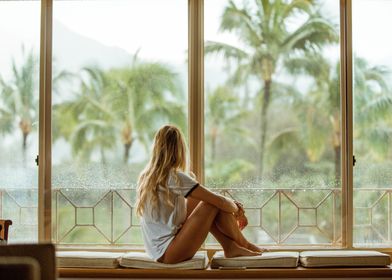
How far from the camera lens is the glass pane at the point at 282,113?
626cm

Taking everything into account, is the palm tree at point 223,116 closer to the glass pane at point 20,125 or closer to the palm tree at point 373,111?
the palm tree at point 373,111

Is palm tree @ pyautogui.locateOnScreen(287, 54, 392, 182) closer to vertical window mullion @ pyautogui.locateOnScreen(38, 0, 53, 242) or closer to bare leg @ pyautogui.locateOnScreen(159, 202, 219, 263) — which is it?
bare leg @ pyautogui.locateOnScreen(159, 202, 219, 263)

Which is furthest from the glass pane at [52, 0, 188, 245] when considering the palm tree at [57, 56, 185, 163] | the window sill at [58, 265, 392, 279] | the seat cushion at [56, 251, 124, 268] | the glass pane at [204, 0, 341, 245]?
the window sill at [58, 265, 392, 279]

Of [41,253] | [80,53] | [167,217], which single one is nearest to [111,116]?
[80,53]

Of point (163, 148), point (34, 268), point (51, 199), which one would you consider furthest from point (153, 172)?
point (34, 268)

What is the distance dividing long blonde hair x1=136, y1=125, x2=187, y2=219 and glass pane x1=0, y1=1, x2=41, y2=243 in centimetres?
109

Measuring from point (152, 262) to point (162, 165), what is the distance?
2.13 feet

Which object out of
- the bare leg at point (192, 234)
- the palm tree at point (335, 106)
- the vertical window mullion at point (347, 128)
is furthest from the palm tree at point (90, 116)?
the vertical window mullion at point (347, 128)

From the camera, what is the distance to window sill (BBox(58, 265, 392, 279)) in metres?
5.55

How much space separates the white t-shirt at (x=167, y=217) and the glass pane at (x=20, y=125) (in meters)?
1.14

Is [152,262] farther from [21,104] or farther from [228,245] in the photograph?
[21,104]

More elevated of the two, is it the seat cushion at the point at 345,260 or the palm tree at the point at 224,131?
the palm tree at the point at 224,131

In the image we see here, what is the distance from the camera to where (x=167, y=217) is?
5.65 m

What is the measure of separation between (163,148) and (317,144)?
1.27 m
